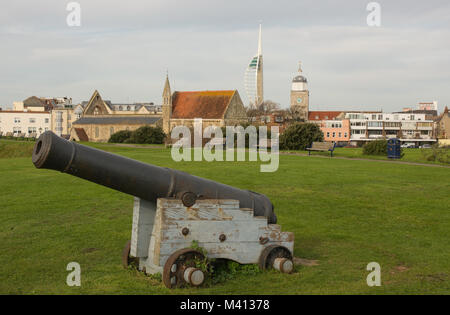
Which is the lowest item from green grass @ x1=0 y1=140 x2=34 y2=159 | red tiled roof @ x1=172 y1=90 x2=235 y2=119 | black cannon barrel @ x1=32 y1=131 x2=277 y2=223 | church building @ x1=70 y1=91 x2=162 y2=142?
green grass @ x1=0 y1=140 x2=34 y2=159

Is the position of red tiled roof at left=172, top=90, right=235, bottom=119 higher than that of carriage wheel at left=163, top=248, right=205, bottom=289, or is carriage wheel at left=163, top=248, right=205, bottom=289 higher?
red tiled roof at left=172, top=90, right=235, bottom=119

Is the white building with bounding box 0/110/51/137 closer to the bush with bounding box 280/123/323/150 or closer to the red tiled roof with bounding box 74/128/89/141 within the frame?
the red tiled roof with bounding box 74/128/89/141

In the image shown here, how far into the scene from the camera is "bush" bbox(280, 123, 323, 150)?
42312 mm

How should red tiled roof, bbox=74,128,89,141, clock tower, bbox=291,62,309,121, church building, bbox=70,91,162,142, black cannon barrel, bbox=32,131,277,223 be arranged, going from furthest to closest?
clock tower, bbox=291,62,309,121 → red tiled roof, bbox=74,128,89,141 → church building, bbox=70,91,162,142 → black cannon barrel, bbox=32,131,277,223

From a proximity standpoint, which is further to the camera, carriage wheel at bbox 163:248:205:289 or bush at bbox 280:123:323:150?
bush at bbox 280:123:323:150

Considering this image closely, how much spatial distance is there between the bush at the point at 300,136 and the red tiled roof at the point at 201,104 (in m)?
32.2

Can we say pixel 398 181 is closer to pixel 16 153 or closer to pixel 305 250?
pixel 305 250

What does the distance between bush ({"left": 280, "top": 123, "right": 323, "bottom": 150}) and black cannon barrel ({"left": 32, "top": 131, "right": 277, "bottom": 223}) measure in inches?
1407

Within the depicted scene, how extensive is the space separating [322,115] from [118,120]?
6362 centimetres

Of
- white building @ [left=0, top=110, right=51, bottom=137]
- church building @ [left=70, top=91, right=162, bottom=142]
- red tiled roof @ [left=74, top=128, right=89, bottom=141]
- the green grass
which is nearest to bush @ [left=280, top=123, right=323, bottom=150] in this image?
the green grass

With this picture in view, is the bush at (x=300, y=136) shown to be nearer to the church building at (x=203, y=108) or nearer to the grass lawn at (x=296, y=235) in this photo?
the grass lawn at (x=296, y=235)

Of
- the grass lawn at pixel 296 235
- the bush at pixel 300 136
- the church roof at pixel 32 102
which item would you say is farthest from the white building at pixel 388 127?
the grass lawn at pixel 296 235
